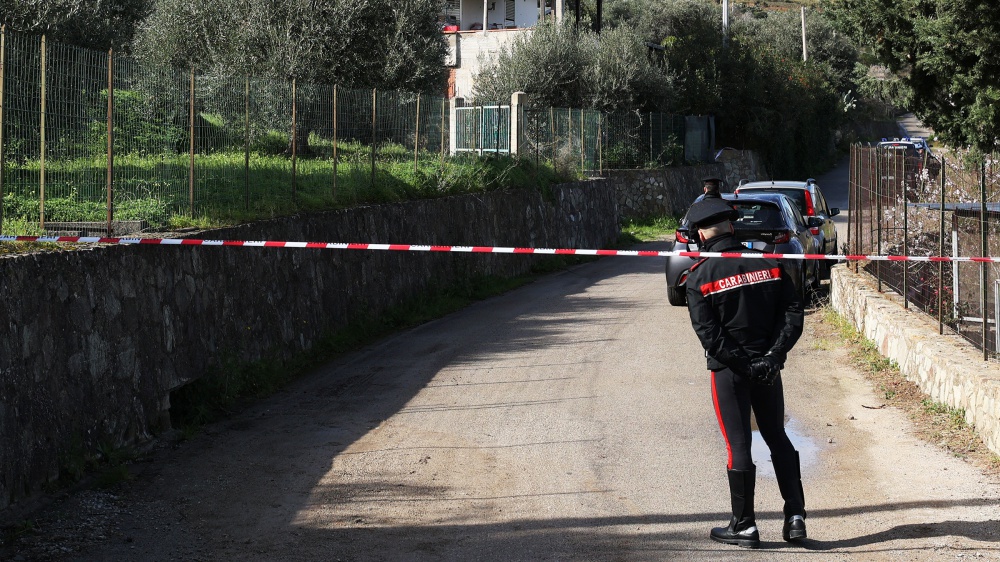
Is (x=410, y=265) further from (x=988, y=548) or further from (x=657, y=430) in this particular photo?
(x=988, y=548)

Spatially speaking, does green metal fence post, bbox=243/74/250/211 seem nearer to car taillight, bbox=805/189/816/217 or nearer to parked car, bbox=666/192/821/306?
parked car, bbox=666/192/821/306

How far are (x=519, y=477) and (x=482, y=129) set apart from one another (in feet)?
55.9

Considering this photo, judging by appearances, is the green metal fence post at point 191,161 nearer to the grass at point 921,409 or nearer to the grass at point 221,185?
the grass at point 221,185

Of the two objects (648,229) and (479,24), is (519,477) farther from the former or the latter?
(479,24)

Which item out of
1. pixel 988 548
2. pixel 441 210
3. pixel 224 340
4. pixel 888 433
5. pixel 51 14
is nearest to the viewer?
pixel 988 548

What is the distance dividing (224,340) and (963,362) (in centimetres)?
647

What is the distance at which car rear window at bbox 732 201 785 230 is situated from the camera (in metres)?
14.3

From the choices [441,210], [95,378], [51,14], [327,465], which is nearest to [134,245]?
[95,378]

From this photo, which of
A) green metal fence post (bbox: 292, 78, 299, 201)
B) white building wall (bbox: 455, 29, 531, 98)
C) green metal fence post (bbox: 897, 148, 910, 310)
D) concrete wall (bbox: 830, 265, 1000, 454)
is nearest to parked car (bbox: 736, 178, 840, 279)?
concrete wall (bbox: 830, 265, 1000, 454)

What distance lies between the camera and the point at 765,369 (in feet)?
18.5

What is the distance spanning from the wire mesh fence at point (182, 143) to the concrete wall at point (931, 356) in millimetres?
6710

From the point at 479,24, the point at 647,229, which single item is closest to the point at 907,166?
the point at 647,229

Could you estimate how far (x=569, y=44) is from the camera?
1348 inches

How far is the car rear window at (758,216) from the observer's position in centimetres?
1427
